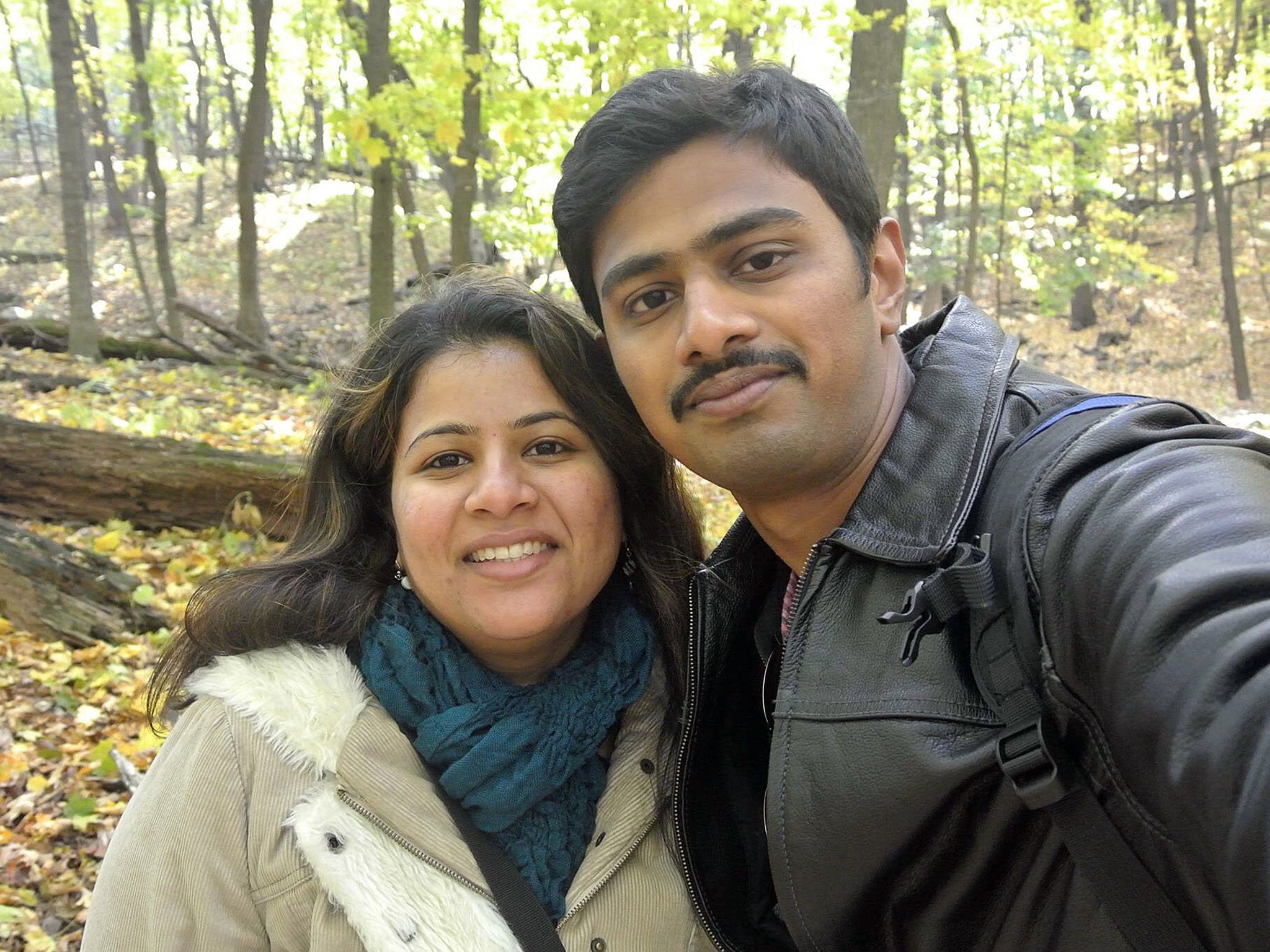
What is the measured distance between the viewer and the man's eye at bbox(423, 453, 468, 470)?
7.34 ft

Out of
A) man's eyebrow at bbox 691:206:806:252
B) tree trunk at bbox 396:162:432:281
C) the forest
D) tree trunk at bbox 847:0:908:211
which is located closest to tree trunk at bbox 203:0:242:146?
the forest

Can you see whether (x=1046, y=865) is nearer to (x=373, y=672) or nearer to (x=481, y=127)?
(x=373, y=672)

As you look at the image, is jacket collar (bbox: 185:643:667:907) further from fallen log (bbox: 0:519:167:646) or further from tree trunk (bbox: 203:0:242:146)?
tree trunk (bbox: 203:0:242:146)

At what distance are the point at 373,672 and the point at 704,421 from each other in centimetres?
91

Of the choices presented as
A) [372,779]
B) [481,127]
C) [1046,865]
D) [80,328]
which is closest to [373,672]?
[372,779]

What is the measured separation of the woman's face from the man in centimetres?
23

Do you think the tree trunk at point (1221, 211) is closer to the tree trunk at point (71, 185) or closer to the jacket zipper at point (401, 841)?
the tree trunk at point (71, 185)

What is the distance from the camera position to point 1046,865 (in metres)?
1.39

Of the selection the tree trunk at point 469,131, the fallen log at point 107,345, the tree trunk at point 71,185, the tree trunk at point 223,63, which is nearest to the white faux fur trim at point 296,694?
the tree trunk at point 469,131

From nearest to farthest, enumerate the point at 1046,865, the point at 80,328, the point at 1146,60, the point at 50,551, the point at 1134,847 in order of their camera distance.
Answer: the point at 1134,847 < the point at 1046,865 < the point at 50,551 < the point at 80,328 < the point at 1146,60

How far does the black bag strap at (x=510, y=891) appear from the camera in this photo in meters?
1.95

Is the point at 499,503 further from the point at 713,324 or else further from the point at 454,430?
the point at 713,324

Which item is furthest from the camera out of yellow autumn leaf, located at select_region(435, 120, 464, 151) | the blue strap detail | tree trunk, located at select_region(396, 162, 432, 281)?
tree trunk, located at select_region(396, 162, 432, 281)

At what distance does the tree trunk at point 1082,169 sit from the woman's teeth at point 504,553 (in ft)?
40.2
